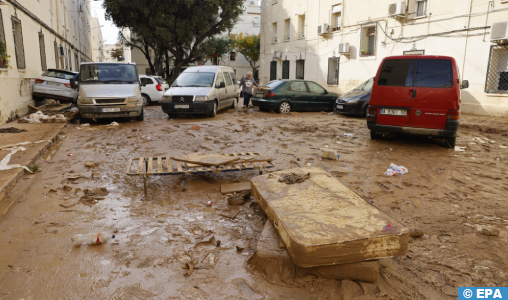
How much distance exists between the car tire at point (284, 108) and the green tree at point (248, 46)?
30.8 meters

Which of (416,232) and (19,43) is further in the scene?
(19,43)

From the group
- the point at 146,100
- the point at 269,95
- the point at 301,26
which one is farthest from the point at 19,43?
the point at 301,26

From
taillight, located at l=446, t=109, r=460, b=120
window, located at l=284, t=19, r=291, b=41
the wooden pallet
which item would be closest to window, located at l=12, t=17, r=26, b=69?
the wooden pallet

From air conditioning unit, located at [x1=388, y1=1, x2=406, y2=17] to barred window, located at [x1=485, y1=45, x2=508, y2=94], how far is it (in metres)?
4.65

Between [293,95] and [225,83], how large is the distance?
2.76 meters

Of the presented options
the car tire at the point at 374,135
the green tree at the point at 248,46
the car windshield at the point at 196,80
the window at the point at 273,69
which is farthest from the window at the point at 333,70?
the green tree at the point at 248,46

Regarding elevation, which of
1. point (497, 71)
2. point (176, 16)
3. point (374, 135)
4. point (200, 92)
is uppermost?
point (176, 16)

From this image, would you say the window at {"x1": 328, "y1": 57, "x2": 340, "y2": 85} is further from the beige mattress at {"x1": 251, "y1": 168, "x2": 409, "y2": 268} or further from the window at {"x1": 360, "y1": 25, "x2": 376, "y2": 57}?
the beige mattress at {"x1": 251, "y1": 168, "x2": 409, "y2": 268}

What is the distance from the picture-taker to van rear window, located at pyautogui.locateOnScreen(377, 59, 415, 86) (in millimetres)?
7797

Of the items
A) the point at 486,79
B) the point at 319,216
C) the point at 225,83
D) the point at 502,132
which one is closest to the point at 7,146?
the point at 319,216

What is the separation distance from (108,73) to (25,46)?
4.81 meters

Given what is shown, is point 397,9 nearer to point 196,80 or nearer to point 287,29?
point 196,80

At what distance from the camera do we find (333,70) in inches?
926

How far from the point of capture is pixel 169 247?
3428mm
